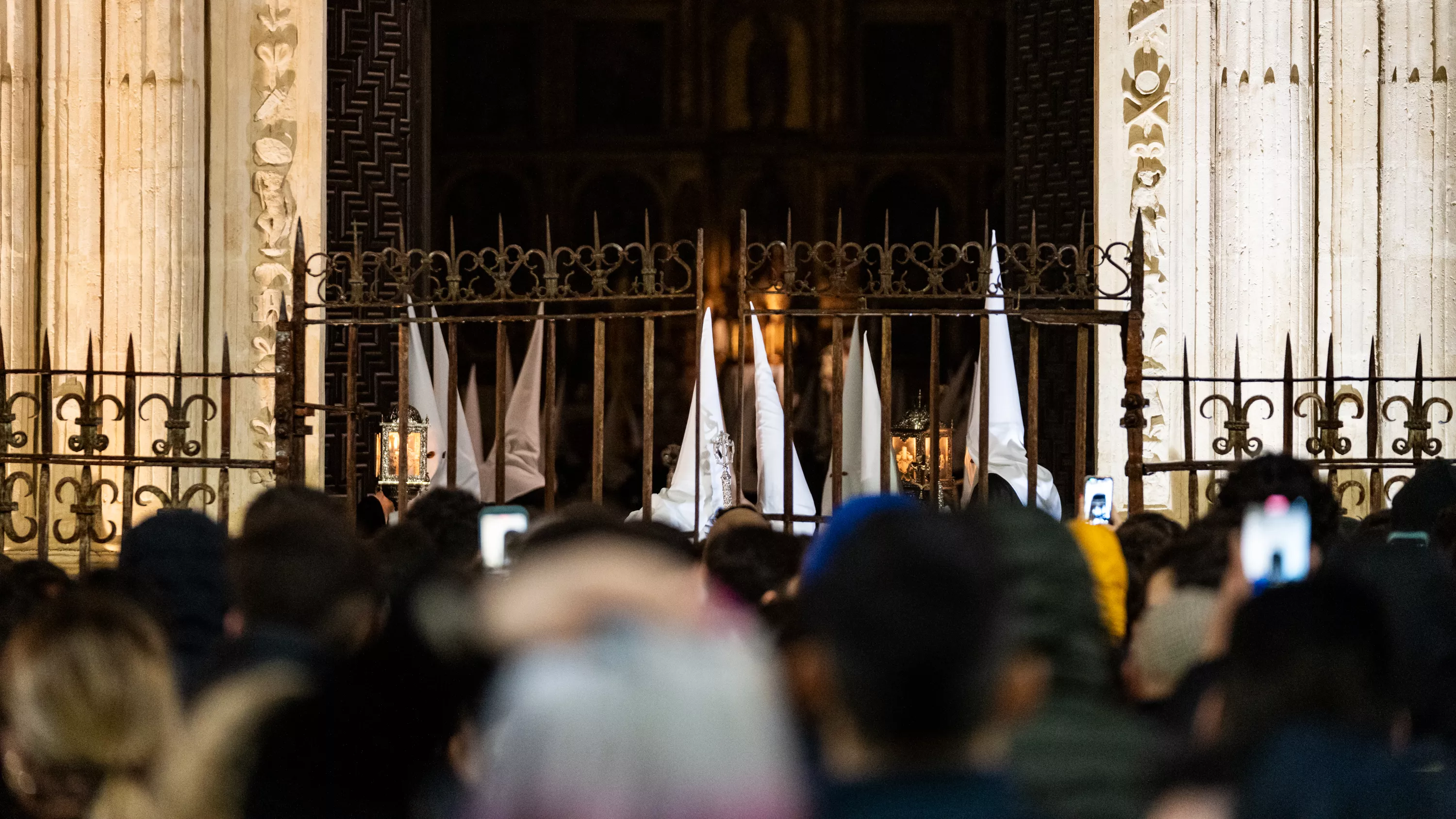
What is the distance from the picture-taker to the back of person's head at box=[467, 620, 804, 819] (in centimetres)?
169

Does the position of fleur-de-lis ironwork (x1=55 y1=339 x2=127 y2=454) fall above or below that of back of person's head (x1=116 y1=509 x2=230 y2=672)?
above

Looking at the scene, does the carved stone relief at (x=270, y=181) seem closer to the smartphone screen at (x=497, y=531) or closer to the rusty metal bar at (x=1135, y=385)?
the rusty metal bar at (x=1135, y=385)

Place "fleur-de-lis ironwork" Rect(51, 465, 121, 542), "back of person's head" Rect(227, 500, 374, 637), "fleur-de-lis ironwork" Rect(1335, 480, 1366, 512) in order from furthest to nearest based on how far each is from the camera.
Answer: "fleur-de-lis ironwork" Rect(1335, 480, 1366, 512), "fleur-de-lis ironwork" Rect(51, 465, 121, 542), "back of person's head" Rect(227, 500, 374, 637)

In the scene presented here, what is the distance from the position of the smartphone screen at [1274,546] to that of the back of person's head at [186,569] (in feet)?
6.82

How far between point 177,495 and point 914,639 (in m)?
6.36

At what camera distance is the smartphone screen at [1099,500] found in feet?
22.2

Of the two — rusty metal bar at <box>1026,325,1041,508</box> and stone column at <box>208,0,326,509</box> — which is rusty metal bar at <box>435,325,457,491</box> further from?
rusty metal bar at <box>1026,325,1041,508</box>

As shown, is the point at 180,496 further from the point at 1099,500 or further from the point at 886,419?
the point at 1099,500

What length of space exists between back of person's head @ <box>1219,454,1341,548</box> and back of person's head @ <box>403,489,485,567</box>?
5.88 ft

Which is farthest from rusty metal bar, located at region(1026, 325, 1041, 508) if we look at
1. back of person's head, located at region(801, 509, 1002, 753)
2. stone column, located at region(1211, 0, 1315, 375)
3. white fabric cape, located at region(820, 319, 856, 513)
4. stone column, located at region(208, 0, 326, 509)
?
back of person's head, located at region(801, 509, 1002, 753)

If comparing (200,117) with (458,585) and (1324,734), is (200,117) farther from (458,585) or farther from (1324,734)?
(1324,734)

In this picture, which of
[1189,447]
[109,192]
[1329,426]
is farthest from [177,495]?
[1329,426]

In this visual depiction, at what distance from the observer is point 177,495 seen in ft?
25.4

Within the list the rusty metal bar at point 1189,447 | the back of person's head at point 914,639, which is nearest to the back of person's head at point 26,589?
the back of person's head at point 914,639
